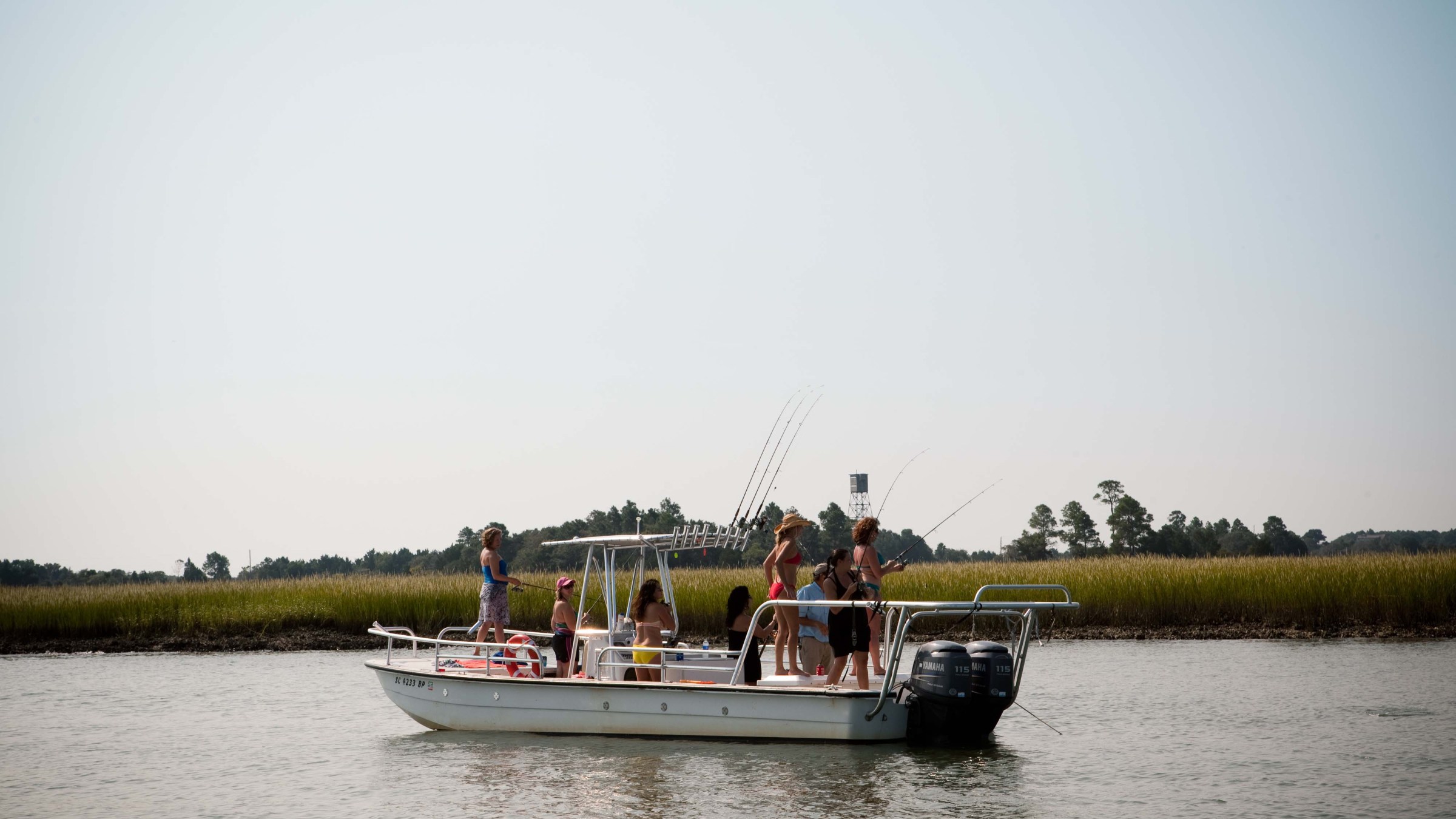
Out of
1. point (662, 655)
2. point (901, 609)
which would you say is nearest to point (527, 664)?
point (662, 655)

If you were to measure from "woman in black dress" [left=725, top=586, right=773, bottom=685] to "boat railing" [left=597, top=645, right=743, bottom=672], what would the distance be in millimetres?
123

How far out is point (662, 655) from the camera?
44.0 ft

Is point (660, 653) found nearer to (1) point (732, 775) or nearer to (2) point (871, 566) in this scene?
(1) point (732, 775)

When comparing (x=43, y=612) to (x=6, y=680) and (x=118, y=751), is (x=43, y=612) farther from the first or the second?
(x=118, y=751)

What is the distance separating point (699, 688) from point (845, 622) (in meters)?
1.54

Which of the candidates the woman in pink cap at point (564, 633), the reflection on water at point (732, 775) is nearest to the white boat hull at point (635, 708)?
the reflection on water at point (732, 775)

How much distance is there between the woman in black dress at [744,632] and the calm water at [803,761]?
0.70 meters

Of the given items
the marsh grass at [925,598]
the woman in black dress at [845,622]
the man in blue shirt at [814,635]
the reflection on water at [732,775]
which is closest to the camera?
the reflection on water at [732,775]

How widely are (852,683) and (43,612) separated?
21.1 meters

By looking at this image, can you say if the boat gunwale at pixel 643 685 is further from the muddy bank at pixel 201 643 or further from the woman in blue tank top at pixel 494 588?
the muddy bank at pixel 201 643

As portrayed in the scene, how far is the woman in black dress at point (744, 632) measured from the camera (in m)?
13.0

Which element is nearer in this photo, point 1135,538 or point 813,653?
point 813,653

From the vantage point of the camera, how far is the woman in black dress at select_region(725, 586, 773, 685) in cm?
1298

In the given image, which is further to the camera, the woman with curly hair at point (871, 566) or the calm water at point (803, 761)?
the woman with curly hair at point (871, 566)
